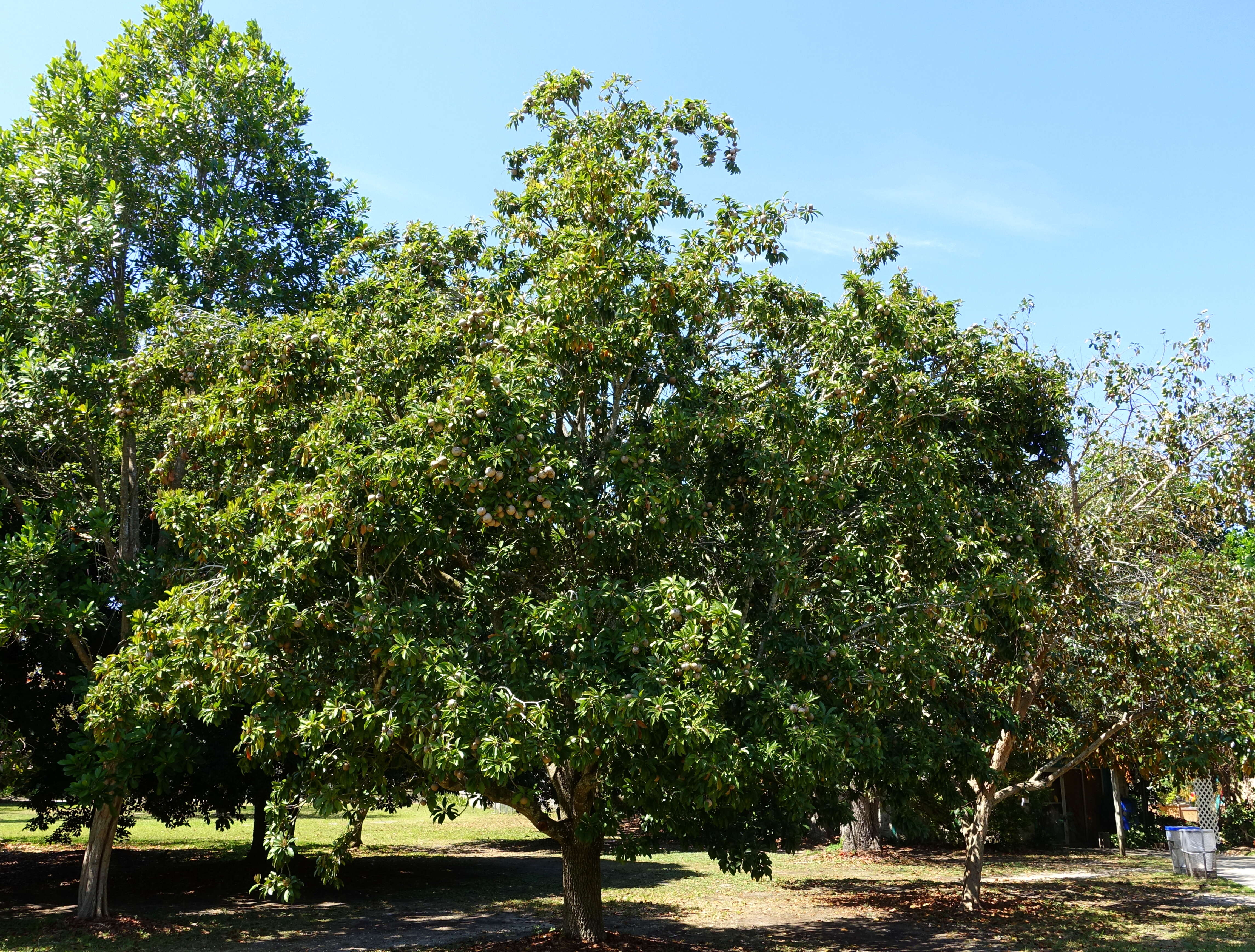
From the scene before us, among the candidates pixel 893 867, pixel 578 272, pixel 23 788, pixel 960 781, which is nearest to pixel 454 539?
pixel 578 272

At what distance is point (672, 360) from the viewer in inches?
361

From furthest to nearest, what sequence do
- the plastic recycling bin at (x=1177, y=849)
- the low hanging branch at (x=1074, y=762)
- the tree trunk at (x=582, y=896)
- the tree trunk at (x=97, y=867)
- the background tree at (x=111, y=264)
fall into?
the plastic recycling bin at (x=1177, y=849)
the low hanging branch at (x=1074, y=762)
the tree trunk at (x=97, y=867)
the background tree at (x=111, y=264)
the tree trunk at (x=582, y=896)

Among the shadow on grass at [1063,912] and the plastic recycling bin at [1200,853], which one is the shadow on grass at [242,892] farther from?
the plastic recycling bin at [1200,853]

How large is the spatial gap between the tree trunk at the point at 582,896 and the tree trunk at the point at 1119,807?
15.2 metres

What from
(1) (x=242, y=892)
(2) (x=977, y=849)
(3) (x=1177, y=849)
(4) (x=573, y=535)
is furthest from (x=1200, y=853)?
(1) (x=242, y=892)

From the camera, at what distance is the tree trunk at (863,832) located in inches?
845

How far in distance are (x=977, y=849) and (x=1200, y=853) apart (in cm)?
643

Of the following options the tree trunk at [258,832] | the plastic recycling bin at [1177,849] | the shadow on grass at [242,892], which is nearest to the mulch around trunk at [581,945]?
the shadow on grass at [242,892]

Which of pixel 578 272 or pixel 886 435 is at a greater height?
pixel 578 272

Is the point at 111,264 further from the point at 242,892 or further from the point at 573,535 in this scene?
the point at 242,892

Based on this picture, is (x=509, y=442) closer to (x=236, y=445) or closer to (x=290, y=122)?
(x=236, y=445)

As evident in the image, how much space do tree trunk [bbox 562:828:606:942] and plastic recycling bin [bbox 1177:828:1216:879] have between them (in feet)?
41.1

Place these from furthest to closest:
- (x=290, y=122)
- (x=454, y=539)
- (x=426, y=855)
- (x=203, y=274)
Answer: (x=426, y=855), (x=290, y=122), (x=203, y=274), (x=454, y=539)

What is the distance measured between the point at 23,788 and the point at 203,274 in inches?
372
